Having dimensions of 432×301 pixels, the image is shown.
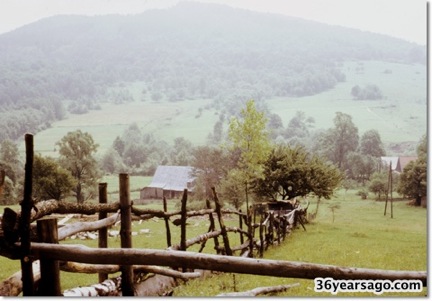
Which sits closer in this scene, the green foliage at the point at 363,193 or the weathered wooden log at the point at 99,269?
the weathered wooden log at the point at 99,269

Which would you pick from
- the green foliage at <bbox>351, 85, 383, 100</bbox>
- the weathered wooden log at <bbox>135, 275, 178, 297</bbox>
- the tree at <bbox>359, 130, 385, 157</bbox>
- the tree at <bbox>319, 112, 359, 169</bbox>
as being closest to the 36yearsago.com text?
the weathered wooden log at <bbox>135, 275, 178, 297</bbox>

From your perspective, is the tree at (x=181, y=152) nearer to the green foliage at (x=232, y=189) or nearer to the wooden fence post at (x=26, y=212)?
the green foliage at (x=232, y=189)

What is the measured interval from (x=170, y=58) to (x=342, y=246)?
584cm

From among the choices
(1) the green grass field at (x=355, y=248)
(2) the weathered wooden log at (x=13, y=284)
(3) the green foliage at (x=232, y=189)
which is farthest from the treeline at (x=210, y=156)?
(2) the weathered wooden log at (x=13, y=284)

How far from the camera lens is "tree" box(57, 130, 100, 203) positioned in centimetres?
1241

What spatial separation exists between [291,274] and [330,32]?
20.8 feet

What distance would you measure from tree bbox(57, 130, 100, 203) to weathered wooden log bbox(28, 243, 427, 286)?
8.73 meters

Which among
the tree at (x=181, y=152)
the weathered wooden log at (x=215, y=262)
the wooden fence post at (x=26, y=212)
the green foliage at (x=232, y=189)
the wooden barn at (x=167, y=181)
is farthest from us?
the green foliage at (x=232, y=189)

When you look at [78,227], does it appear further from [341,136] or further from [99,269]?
[341,136]

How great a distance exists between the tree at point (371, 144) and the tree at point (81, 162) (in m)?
6.53

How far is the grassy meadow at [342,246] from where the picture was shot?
5.97m

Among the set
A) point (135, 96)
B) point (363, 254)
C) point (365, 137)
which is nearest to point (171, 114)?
point (135, 96)

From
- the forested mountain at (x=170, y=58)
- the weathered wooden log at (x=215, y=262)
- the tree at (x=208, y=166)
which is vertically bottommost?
the tree at (x=208, y=166)

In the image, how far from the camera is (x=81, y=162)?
1335 cm
